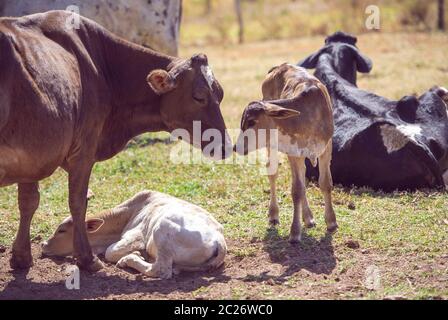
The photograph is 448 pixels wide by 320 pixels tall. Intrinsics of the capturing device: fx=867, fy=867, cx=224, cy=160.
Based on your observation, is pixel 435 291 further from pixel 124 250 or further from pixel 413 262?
pixel 124 250

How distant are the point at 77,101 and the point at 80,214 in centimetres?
99

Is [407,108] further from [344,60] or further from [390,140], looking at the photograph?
[344,60]

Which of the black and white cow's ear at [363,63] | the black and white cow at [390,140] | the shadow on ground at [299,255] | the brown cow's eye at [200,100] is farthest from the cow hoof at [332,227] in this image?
the black and white cow's ear at [363,63]

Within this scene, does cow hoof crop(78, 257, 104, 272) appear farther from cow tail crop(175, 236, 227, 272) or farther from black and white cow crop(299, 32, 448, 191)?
black and white cow crop(299, 32, 448, 191)

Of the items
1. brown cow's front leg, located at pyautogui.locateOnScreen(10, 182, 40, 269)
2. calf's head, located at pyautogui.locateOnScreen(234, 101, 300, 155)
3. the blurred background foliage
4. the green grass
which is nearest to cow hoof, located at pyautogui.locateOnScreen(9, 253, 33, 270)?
brown cow's front leg, located at pyautogui.locateOnScreen(10, 182, 40, 269)

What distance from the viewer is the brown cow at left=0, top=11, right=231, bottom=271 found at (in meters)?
6.36

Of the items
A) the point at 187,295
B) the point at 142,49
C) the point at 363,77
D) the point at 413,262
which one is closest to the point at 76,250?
the point at 187,295

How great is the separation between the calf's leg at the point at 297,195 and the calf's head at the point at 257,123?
33 centimetres

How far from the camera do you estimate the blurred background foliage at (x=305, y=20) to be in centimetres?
2369

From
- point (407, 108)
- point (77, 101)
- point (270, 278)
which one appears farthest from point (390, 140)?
point (77, 101)

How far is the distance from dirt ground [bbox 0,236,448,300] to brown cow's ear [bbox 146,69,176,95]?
5.17 ft

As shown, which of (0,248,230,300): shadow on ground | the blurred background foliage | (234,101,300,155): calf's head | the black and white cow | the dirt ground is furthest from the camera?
the blurred background foliage

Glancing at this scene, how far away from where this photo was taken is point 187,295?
21.6 ft

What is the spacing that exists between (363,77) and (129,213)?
9235mm
